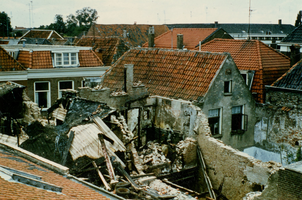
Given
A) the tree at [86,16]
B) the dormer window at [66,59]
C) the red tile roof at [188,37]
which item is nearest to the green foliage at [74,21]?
the tree at [86,16]

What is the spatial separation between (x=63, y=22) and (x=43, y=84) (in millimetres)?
73308

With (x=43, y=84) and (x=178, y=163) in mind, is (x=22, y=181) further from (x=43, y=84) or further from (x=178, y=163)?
(x=43, y=84)

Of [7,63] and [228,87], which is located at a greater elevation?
[7,63]

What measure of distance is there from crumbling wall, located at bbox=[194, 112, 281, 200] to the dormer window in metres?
13.7

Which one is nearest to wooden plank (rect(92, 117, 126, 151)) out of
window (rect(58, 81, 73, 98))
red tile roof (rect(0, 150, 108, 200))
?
red tile roof (rect(0, 150, 108, 200))

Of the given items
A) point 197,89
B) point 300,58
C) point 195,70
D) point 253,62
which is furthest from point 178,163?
point 300,58

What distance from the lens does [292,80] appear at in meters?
19.9

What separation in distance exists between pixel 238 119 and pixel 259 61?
4622mm

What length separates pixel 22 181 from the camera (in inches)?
278

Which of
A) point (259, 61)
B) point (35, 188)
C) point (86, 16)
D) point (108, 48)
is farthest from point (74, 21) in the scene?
point (35, 188)

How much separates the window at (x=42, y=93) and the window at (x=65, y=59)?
1777 mm

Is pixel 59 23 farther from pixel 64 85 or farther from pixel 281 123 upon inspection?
pixel 281 123

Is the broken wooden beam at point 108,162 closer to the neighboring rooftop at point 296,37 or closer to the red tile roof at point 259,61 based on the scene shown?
the red tile roof at point 259,61

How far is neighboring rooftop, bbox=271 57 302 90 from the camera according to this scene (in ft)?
64.1
